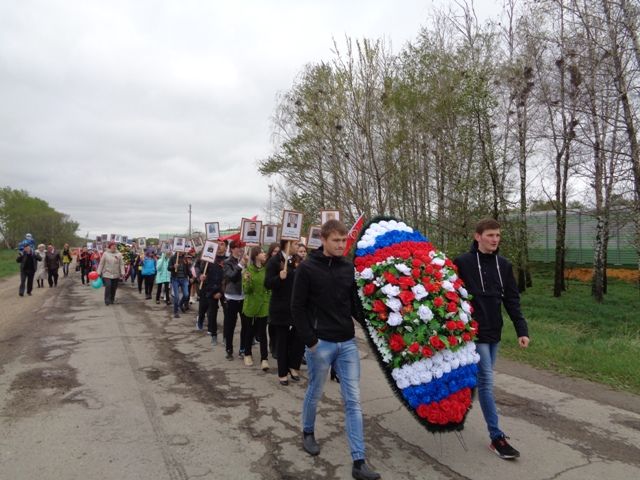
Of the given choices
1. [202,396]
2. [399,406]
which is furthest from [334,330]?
[202,396]

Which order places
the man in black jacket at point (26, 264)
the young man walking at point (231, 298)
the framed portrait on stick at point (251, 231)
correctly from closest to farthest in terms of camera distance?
1. the young man walking at point (231, 298)
2. the framed portrait on stick at point (251, 231)
3. the man in black jacket at point (26, 264)

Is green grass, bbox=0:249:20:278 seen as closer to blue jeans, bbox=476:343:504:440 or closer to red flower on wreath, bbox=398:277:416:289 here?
red flower on wreath, bbox=398:277:416:289

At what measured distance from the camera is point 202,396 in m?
5.38

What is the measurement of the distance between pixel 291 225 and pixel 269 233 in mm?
1908

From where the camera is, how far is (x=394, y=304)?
12.2 feet

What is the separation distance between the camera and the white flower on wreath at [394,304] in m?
3.73

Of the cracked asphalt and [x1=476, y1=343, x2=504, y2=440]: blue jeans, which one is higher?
[x1=476, y1=343, x2=504, y2=440]: blue jeans

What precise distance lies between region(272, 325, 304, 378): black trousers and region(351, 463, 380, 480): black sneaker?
8.72 feet

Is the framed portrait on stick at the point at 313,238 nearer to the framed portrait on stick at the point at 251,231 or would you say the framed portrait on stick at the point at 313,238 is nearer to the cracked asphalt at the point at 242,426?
the framed portrait on stick at the point at 251,231

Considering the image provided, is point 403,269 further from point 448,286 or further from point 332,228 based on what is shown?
point 332,228

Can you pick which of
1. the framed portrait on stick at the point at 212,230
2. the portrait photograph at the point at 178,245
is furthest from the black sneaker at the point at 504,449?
the portrait photograph at the point at 178,245

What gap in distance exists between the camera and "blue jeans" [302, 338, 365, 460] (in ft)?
11.5

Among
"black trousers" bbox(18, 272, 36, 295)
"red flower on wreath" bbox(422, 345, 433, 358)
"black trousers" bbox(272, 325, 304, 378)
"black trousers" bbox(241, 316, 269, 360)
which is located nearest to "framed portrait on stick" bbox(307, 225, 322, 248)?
"black trousers" bbox(241, 316, 269, 360)

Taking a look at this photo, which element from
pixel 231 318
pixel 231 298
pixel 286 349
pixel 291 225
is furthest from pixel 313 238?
pixel 286 349
